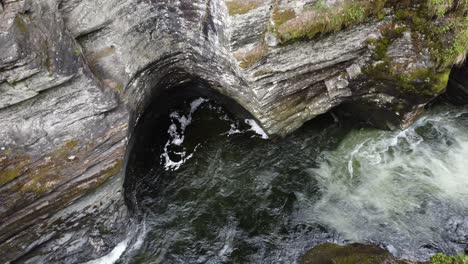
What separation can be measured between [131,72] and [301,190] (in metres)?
5.08

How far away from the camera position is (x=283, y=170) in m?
10.6

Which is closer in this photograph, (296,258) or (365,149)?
(296,258)

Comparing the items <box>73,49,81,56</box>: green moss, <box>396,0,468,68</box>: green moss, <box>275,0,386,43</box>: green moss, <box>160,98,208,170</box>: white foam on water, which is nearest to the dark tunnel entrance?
<box>396,0,468,68</box>: green moss

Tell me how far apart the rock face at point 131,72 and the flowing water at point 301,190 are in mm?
1054

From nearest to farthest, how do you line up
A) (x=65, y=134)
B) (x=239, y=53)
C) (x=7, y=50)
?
1. (x=7, y=50)
2. (x=65, y=134)
3. (x=239, y=53)

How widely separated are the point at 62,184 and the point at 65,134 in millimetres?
1023

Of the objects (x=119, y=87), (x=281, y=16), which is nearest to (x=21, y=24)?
(x=119, y=87)

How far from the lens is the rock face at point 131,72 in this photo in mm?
7262

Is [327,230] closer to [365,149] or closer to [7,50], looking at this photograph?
[365,149]

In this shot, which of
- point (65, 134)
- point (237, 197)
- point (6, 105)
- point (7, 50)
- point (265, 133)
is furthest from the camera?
point (265, 133)

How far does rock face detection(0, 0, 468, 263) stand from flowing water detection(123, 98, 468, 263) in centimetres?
105

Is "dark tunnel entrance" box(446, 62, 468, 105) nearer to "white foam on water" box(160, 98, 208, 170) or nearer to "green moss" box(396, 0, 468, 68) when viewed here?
"green moss" box(396, 0, 468, 68)

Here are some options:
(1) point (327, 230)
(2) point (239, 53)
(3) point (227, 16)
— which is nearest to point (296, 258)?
(1) point (327, 230)

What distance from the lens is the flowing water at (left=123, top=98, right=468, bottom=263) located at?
29.6 ft
